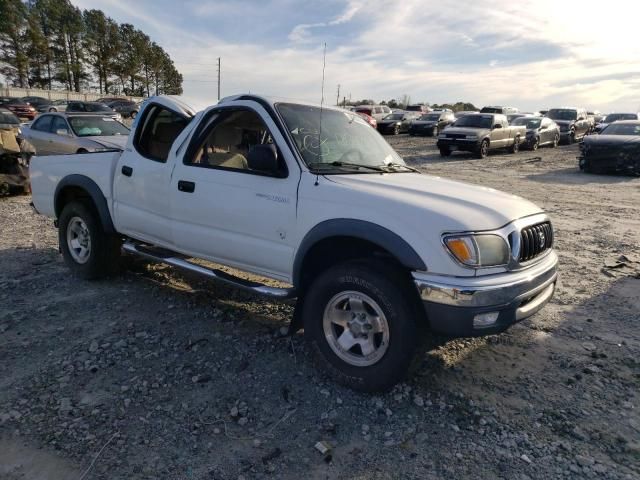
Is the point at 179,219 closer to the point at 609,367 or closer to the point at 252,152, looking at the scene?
the point at 252,152

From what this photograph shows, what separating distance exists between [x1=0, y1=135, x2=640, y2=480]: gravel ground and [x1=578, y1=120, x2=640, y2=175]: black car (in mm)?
11577

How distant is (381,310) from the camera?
3.14 m

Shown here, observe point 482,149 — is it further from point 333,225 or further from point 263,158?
point 333,225

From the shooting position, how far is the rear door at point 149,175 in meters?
4.43

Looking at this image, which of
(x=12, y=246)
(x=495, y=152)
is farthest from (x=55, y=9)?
(x=12, y=246)

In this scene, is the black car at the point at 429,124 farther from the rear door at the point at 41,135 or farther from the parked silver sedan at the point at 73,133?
the rear door at the point at 41,135

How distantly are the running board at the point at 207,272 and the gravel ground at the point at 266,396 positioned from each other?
1.63 ft


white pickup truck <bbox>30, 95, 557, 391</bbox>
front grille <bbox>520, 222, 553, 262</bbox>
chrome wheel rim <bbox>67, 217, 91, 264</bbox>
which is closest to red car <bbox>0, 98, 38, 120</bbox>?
chrome wheel rim <bbox>67, 217, 91, 264</bbox>

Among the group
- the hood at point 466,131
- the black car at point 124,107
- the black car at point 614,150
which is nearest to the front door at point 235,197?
the black car at point 614,150

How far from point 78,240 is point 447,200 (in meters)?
4.20

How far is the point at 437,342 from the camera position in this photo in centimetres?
397

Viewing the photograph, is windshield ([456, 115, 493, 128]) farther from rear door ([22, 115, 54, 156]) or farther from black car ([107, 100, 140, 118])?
black car ([107, 100, 140, 118])

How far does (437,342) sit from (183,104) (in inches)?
125

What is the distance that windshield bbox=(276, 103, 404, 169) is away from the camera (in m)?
3.78
